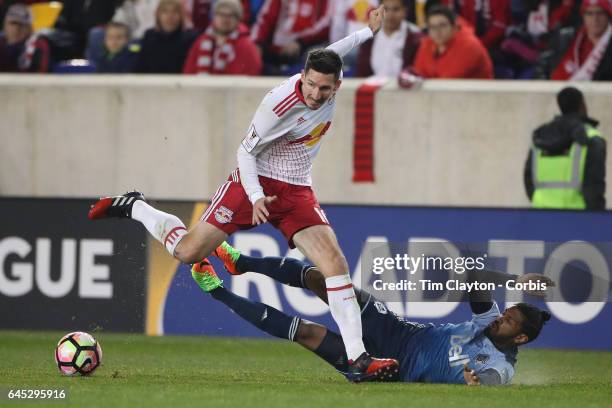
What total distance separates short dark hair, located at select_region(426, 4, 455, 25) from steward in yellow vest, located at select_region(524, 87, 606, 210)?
1907mm

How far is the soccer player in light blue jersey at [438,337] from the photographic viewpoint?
336 inches

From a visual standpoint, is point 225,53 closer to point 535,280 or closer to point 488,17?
point 488,17

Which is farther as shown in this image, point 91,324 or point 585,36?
point 585,36

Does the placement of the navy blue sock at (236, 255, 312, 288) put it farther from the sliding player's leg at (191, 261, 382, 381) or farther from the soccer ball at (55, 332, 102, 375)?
the soccer ball at (55, 332, 102, 375)

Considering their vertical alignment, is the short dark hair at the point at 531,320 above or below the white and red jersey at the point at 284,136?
below

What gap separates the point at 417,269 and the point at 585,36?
17.1 ft

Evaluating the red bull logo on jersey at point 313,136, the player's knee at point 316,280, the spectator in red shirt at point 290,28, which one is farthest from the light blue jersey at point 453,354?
the spectator in red shirt at point 290,28

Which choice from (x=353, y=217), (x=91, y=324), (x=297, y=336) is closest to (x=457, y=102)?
(x=353, y=217)

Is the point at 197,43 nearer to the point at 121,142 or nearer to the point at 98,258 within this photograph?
the point at 121,142

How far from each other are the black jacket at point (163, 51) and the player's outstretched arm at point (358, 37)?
6.07 m

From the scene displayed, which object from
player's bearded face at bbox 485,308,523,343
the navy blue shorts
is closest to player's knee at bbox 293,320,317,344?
the navy blue shorts

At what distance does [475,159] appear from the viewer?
1479cm

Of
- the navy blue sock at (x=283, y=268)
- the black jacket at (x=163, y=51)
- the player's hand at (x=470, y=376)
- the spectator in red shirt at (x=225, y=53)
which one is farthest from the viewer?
the black jacket at (x=163, y=51)

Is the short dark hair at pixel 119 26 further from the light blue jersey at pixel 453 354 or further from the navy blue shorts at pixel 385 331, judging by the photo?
the light blue jersey at pixel 453 354
